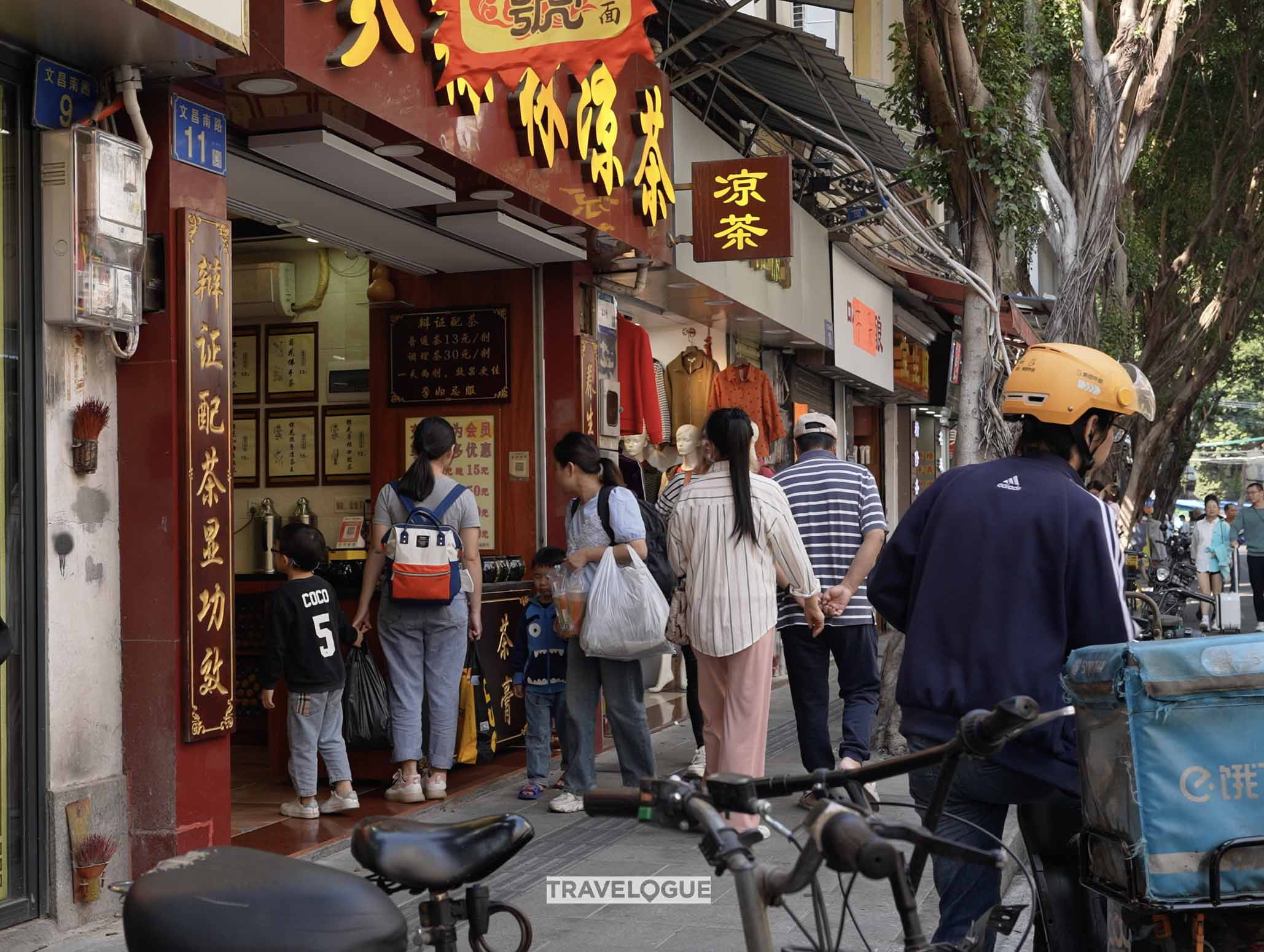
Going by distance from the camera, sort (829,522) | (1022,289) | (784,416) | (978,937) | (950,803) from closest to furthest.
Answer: (978,937) < (950,803) < (829,522) < (784,416) < (1022,289)

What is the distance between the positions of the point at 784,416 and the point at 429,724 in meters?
8.07

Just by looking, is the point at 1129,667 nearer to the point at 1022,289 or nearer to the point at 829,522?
the point at 829,522

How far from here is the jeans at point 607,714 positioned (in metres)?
7.42

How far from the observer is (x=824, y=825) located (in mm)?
2012

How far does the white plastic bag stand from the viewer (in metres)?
7.16

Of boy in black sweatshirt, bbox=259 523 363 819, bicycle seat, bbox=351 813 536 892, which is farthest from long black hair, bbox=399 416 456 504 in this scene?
bicycle seat, bbox=351 813 536 892

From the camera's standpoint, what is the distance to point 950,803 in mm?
3525

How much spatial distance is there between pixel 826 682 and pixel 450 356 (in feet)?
12.6

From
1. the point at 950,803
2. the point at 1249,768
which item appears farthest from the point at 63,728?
the point at 1249,768

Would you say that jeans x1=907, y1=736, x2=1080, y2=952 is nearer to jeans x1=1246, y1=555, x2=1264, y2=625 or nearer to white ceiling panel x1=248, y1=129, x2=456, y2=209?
white ceiling panel x1=248, y1=129, x2=456, y2=209

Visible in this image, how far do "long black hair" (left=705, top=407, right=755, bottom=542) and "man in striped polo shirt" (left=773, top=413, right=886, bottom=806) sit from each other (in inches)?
39.2

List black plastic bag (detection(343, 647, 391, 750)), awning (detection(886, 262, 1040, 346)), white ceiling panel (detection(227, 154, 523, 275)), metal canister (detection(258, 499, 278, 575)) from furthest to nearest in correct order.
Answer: awning (detection(886, 262, 1040, 346)) → metal canister (detection(258, 499, 278, 575)) → black plastic bag (detection(343, 647, 391, 750)) → white ceiling panel (detection(227, 154, 523, 275))

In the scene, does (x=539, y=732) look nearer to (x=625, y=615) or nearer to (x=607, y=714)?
(x=607, y=714)

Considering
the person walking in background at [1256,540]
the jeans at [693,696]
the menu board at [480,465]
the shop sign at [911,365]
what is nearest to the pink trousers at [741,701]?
the jeans at [693,696]
